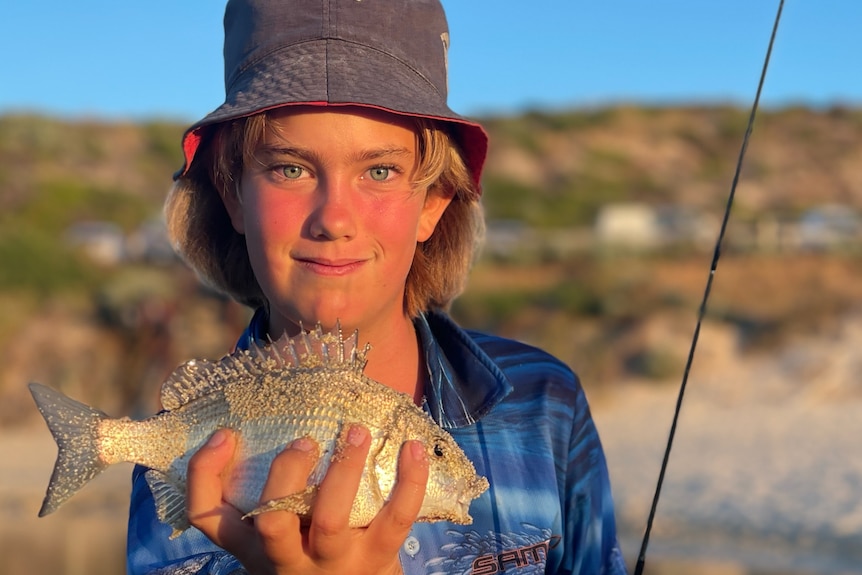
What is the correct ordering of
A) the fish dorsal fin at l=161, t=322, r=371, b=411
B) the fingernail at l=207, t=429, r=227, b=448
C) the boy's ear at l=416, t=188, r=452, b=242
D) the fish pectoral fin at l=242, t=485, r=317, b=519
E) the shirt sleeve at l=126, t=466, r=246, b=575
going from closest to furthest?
→ the fish pectoral fin at l=242, t=485, r=317, b=519 < the fingernail at l=207, t=429, r=227, b=448 < the fish dorsal fin at l=161, t=322, r=371, b=411 < the shirt sleeve at l=126, t=466, r=246, b=575 < the boy's ear at l=416, t=188, r=452, b=242

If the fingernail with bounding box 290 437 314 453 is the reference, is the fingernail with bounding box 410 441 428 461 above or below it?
below

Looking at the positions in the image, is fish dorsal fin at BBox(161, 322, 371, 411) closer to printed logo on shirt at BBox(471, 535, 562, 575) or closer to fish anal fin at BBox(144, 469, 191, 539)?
fish anal fin at BBox(144, 469, 191, 539)

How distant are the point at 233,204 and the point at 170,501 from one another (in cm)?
85

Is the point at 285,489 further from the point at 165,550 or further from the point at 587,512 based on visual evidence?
the point at 587,512

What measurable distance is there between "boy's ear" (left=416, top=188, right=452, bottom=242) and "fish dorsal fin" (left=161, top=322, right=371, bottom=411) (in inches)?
23.6

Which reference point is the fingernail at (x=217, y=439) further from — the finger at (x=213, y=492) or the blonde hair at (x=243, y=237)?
the blonde hair at (x=243, y=237)

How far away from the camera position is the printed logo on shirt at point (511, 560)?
2596 millimetres

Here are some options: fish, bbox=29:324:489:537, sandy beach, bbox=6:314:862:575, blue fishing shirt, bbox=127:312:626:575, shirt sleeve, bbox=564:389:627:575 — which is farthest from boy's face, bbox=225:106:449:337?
sandy beach, bbox=6:314:862:575

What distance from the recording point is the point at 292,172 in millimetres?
2432

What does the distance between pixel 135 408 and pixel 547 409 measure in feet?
55.2

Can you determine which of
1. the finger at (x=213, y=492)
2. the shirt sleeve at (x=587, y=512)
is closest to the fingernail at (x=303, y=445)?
the finger at (x=213, y=492)

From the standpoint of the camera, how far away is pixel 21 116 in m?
41.3

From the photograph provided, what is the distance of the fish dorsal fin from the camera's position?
2.27 m

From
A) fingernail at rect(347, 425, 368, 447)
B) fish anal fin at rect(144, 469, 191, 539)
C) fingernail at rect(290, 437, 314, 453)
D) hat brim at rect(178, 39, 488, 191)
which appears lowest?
fish anal fin at rect(144, 469, 191, 539)
